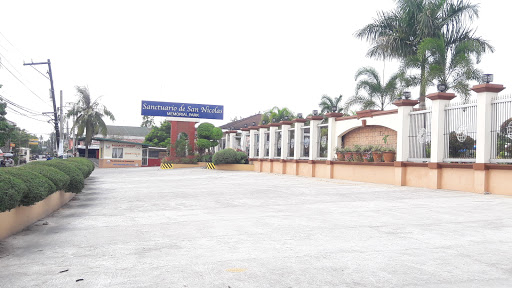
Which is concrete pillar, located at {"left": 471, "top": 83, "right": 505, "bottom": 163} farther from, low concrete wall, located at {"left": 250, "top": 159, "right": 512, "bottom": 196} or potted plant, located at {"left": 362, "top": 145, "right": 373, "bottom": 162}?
potted plant, located at {"left": 362, "top": 145, "right": 373, "bottom": 162}

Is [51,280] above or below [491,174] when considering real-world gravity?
below

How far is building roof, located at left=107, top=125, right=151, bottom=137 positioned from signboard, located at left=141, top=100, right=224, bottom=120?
45.3 meters

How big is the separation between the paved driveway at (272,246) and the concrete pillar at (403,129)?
515 cm

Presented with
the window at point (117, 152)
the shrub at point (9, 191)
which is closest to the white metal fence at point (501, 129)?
the shrub at point (9, 191)

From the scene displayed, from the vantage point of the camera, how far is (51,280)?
486 centimetres

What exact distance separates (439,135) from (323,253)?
9938 millimetres

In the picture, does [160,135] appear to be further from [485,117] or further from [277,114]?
[485,117]

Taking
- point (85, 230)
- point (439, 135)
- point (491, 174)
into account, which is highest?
point (439, 135)

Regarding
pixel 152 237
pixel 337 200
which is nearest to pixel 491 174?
pixel 337 200

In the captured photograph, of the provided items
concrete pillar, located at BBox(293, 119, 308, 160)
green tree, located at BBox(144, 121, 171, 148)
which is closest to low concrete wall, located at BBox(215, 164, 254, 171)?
concrete pillar, located at BBox(293, 119, 308, 160)

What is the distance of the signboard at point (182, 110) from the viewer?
42.5 m

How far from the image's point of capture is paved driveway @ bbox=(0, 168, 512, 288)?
187 inches

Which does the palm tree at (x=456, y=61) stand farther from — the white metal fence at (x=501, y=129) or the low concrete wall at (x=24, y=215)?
the low concrete wall at (x=24, y=215)

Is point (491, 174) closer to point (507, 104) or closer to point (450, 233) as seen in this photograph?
point (507, 104)
